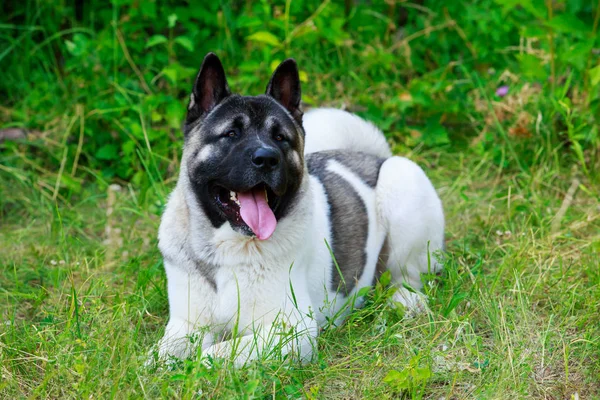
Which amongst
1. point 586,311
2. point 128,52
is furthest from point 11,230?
point 586,311

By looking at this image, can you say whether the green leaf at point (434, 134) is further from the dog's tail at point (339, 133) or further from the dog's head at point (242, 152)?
the dog's head at point (242, 152)

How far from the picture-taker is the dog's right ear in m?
3.97

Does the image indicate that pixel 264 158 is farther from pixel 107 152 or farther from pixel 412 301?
pixel 107 152

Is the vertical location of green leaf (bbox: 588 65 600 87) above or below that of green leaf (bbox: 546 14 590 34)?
below

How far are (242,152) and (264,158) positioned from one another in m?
0.12

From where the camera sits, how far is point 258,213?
148 inches

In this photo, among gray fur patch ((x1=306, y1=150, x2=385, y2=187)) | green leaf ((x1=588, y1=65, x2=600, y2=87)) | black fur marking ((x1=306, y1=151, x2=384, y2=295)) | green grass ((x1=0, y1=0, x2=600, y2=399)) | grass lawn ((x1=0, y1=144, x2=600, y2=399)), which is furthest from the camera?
green leaf ((x1=588, y1=65, x2=600, y2=87))

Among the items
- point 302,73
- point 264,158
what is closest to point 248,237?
point 264,158

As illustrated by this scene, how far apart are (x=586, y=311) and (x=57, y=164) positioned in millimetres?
4003

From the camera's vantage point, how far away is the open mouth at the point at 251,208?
3723 millimetres

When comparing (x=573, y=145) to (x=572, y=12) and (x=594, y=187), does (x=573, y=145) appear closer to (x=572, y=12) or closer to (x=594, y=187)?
(x=594, y=187)

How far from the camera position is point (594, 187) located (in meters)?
5.53

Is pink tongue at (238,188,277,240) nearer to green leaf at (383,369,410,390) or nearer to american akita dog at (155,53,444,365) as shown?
american akita dog at (155,53,444,365)

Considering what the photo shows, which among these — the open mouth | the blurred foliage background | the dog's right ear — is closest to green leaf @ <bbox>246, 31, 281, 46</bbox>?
the blurred foliage background
